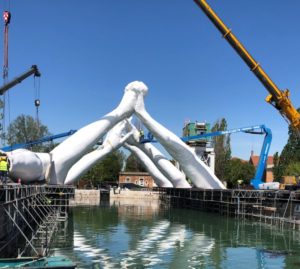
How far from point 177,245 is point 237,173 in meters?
51.1

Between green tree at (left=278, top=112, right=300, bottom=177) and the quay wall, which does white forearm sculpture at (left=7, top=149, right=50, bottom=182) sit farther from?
green tree at (left=278, top=112, right=300, bottom=177)

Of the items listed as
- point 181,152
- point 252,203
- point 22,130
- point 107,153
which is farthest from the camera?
point 22,130

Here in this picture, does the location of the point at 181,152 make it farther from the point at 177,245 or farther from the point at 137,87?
the point at 177,245

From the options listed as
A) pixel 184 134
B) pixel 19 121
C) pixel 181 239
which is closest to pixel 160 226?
pixel 181 239

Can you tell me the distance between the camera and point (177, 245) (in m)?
21.7

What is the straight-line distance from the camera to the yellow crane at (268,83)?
3300 cm

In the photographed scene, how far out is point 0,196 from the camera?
16281mm

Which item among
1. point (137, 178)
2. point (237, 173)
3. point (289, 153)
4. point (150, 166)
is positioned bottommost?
point (137, 178)

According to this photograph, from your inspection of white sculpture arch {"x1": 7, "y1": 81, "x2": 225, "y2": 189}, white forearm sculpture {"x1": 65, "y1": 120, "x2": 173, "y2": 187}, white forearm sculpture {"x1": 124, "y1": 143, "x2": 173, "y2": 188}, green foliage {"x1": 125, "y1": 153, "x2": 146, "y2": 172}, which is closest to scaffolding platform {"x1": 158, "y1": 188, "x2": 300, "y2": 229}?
white sculpture arch {"x1": 7, "y1": 81, "x2": 225, "y2": 189}

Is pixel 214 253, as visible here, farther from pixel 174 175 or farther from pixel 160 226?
pixel 174 175

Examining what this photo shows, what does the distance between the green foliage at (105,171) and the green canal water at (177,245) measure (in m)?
48.4

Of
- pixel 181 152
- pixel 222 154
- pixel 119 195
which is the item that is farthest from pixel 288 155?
pixel 181 152

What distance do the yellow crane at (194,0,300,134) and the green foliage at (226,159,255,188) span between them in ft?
122

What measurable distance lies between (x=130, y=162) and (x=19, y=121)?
31.8 metres
